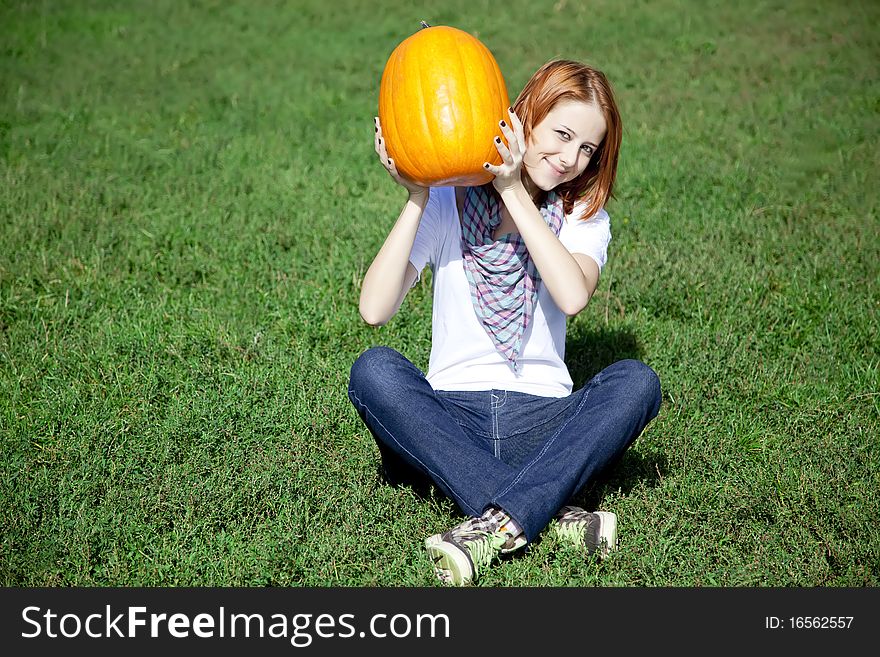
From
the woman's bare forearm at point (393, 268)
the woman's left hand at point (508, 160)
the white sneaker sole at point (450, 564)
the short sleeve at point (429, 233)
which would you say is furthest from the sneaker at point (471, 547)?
the woman's left hand at point (508, 160)

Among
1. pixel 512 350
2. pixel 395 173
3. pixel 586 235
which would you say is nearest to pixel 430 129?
pixel 395 173

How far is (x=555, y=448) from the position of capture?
3.40 m

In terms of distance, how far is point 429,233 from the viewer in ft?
12.1

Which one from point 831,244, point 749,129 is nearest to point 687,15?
point 749,129

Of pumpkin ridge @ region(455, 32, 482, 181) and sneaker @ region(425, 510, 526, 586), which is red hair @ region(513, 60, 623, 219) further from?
sneaker @ region(425, 510, 526, 586)

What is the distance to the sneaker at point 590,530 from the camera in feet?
11.3

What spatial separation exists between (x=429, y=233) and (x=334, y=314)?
168cm

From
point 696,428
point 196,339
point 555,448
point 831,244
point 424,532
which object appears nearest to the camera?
point 555,448

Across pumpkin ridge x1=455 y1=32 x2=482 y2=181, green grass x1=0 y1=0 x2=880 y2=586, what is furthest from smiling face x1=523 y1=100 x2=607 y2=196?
green grass x1=0 y1=0 x2=880 y2=586

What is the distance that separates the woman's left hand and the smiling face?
0.17 m

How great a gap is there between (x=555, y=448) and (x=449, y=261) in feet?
2.73

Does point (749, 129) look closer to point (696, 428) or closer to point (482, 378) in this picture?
point (696, 428)

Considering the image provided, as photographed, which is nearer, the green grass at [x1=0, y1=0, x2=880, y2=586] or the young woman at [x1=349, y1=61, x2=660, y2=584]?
the young woman at [x1=349, y1=61, x2=660, y2=584]

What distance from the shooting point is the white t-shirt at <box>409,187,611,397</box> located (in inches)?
145
